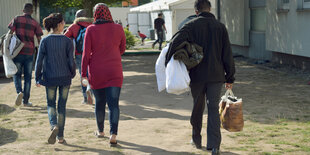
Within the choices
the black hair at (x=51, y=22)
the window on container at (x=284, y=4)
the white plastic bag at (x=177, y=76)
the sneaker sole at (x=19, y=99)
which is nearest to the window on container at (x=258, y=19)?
the window on container at (x=284, y=4)

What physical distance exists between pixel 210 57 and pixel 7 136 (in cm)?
327

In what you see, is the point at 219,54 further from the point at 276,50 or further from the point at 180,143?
the point at 276,50

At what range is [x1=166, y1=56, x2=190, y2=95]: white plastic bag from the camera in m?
5.25

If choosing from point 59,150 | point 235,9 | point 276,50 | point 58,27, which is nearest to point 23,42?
point 58,27

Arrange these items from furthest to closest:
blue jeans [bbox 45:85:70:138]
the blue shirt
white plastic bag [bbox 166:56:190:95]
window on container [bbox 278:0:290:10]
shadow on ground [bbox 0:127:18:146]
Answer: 1. window on container [bbox 278:0:290:10]
2. shadow on ground [bbox 0:127:18:146]
3. blue jeans [bbox 45:85:70:138]
4. the blue shirt
5. white plastic bag [bbox 166:56:190:95]

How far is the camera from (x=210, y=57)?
207 inches

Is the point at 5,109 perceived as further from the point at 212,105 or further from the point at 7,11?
the point at 7,11

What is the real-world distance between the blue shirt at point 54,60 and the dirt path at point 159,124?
0.85m

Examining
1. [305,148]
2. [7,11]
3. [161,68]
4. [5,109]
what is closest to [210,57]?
[161,68]

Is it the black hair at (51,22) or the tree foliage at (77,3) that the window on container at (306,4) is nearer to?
the black hair at (51,22)

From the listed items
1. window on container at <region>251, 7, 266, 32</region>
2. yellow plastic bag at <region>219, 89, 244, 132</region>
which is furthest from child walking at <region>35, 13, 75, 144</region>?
window on container at <region>251, 7, 266, 32</region>

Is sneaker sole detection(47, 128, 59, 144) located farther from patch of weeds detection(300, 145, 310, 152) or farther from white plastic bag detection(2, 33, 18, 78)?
white plastic bag detection(2, 33, 18, 78)

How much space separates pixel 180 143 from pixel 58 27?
2141 mm

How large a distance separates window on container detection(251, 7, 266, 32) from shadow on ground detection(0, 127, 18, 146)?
38.1 feet
